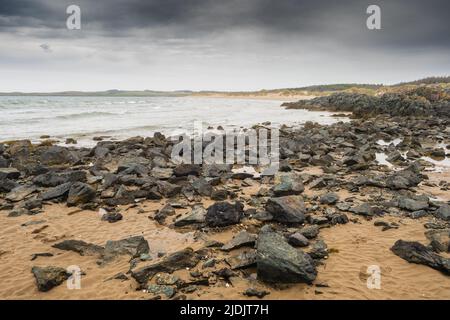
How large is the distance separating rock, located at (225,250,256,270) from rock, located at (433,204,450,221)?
18.1 feet

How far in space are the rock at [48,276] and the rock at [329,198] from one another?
7373mm

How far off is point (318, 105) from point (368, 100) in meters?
13.5

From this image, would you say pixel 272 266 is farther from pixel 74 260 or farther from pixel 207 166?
pixel 207 166

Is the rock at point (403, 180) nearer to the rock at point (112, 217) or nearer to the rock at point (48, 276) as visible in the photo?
the rock at point (112, 217)

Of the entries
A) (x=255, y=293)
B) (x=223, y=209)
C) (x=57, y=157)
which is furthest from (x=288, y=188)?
(x=57, y=157)

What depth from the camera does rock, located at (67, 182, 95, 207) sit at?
10.7 m

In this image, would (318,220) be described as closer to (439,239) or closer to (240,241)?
(240,241)

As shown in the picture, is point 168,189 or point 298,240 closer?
point 298,240

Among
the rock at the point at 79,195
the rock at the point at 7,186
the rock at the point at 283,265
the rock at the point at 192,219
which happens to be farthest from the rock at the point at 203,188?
the rock at the point at 7,186

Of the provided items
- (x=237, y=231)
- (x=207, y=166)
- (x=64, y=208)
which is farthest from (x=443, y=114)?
(x=64, y=208)

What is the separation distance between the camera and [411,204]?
968 centimetres

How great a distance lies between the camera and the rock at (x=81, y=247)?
25.0 ft

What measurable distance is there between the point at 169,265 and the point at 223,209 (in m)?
2.64

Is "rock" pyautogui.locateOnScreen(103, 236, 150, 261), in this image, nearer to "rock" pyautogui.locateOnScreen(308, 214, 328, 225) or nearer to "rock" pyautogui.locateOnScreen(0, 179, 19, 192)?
"rock" pyautogui.locateOnScreen(308, 214, 328, 225)
